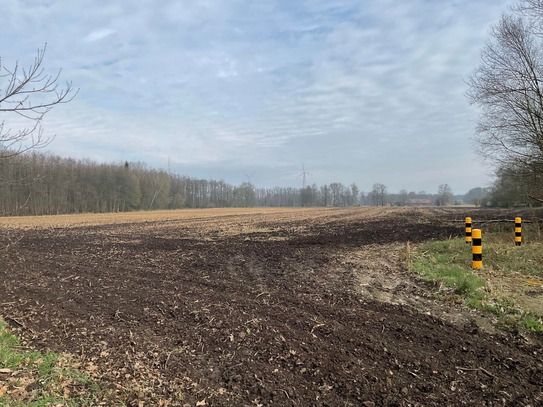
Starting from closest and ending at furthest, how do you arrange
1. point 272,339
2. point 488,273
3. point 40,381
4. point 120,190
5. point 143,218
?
point 40,381 → point 272,339 → point 488,273 → point 143,218 → point 120,190

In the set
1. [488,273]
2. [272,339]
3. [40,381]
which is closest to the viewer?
[40,381]

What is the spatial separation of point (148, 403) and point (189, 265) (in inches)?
303

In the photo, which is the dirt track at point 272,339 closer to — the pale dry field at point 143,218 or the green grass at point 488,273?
the green grass at point 488,273

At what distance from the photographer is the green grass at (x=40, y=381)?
12.0 ft

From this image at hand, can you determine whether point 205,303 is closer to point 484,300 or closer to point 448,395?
point 448,395

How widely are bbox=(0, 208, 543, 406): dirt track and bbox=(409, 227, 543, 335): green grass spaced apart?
53 centimetres

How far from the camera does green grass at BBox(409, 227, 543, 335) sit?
597 cm

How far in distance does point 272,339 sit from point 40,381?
2.69 metres

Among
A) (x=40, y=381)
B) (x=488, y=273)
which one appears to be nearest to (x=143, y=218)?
(x=488, y=273)

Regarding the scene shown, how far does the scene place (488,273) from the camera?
906 centimetres

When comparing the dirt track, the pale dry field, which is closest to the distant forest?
the pale dry field

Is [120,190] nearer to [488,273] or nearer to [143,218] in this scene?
[143,218]

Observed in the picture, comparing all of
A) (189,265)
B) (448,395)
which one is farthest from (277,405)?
(189,265)

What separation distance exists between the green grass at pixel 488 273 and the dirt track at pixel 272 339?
1.73 feet
